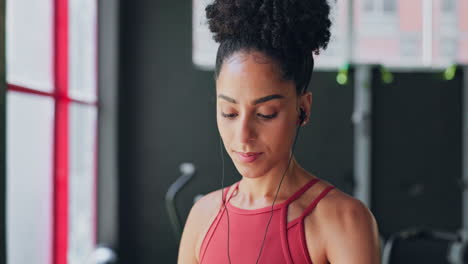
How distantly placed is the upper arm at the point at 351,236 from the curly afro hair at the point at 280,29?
0.21 metres

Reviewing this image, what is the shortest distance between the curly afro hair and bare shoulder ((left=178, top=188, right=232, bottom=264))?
0.88ft

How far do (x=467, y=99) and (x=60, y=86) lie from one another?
290 centimetres

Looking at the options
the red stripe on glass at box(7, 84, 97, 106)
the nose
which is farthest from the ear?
the red stripe on glass at box(7, 84, 97, 106)

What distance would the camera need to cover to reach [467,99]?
→ 12.4 ft

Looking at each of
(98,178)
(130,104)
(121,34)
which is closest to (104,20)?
(121,34)

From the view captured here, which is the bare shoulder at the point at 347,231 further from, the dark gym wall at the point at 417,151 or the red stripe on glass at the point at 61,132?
the dark gym wall at the point at 417,151

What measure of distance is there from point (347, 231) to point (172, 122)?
3.15m

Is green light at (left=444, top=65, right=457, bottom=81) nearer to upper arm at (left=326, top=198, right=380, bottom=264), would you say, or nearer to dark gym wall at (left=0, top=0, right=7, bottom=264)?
dark gym wall at (left=0, top=0, right=7, bottom=264)

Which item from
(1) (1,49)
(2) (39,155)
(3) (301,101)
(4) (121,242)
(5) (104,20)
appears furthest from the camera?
(4) (121,242)

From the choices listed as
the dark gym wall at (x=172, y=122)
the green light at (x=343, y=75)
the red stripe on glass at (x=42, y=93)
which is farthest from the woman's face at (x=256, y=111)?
the dark gym wall at (x=172, y=122)

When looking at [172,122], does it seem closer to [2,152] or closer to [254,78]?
[2,152]

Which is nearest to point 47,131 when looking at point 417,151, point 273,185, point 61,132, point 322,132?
point 61,132

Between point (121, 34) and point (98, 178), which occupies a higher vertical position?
point (121, 34)

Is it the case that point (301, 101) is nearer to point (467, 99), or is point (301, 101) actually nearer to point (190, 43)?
point (190, 43)
